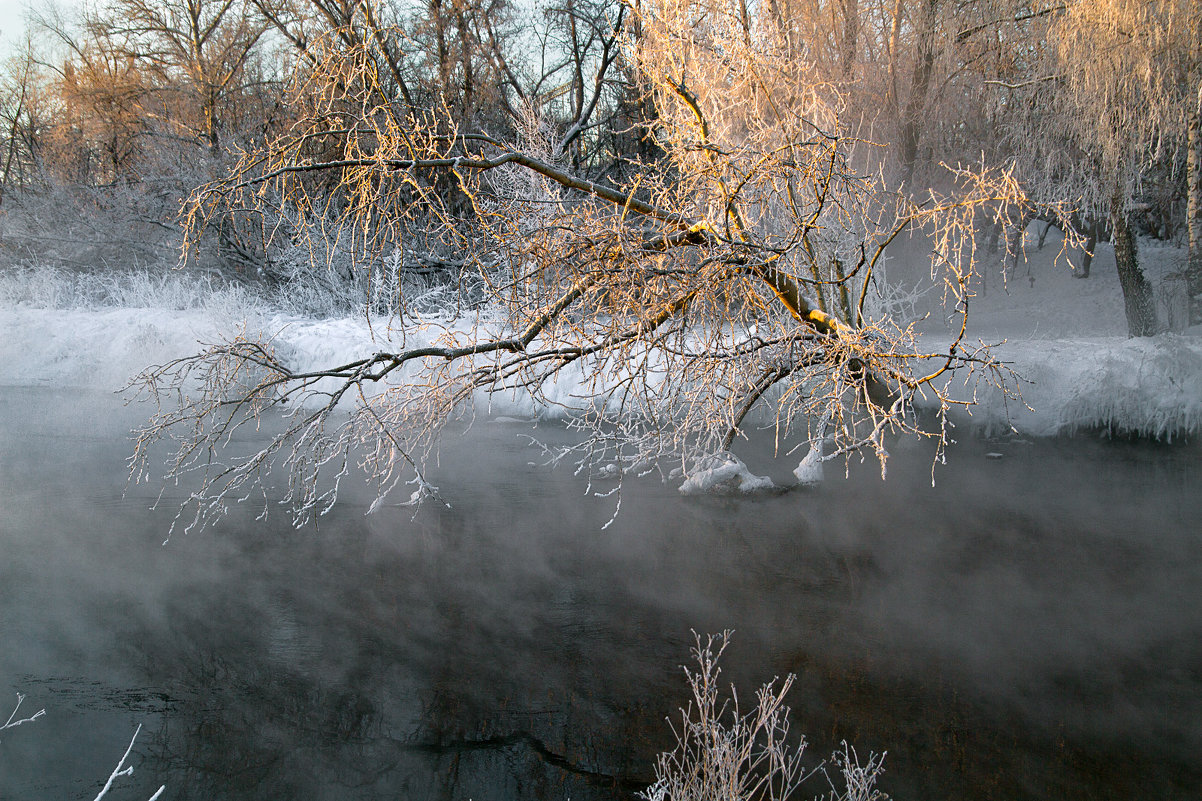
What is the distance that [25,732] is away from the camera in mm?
4805

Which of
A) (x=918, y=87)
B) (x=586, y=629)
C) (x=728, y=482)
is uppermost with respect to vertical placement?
(x=918, y=87)

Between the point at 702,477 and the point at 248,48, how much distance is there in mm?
14931

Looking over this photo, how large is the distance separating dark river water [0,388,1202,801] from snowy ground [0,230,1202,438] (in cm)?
62

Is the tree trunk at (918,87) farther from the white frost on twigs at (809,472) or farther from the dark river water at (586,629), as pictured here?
the dark river water at (586,629)

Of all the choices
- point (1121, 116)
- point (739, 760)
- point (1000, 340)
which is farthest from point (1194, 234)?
point (739, 760)

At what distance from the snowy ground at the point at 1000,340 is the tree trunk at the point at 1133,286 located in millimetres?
319

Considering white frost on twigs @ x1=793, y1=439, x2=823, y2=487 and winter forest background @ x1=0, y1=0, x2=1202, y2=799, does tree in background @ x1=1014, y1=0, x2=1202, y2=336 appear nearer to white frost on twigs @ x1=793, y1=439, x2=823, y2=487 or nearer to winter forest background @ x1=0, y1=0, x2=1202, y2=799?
winter forest background @ x1=0, y1=0, x2=1202, y2=799

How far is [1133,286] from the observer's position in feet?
36.7

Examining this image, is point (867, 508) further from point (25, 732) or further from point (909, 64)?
point (25, 732)

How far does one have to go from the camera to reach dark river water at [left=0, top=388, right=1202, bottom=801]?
467 centimetres

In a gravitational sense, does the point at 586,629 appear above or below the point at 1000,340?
below

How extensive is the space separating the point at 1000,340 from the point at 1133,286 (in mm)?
2099

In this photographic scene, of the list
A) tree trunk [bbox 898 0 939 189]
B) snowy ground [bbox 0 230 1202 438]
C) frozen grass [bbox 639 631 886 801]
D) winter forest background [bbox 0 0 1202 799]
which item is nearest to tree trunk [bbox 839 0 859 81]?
winter forest background [bbox 0 0 1202 799]

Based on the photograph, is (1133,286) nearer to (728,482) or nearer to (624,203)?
(728,482)
